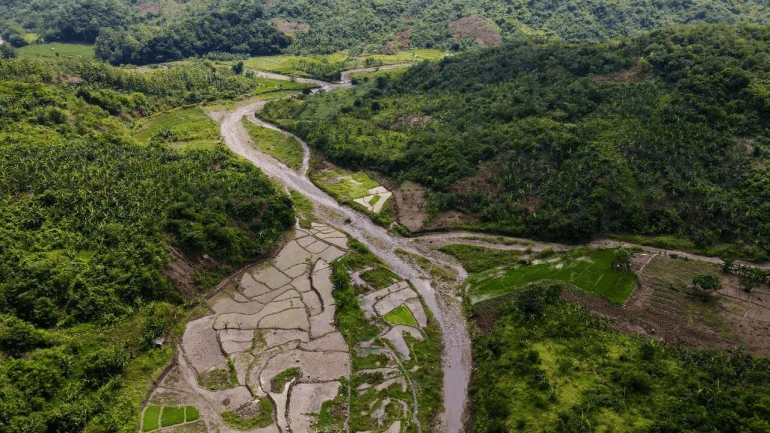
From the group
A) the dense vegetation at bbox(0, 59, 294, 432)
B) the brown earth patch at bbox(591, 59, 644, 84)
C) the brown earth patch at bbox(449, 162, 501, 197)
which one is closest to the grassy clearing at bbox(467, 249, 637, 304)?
the brown earth patch at bbox(449, 162, 501, 197)

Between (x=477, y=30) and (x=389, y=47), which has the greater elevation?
(x=477, y=30)

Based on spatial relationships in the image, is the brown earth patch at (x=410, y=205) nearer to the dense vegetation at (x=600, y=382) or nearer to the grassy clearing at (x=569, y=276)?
the grassy clearing at (x=569, y=276)

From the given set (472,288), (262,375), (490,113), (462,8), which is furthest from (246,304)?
(462,8)

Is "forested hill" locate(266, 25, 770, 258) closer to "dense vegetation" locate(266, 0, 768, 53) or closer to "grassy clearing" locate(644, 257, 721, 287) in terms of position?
"grassy clearing" locate(644, 257, 721, 287)

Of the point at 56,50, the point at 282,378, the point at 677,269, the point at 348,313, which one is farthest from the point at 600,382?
the point at 56,50

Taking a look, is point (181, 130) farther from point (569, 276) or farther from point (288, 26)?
point (288, 26)

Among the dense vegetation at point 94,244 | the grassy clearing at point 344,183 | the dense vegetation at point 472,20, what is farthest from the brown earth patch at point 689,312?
the dense vegetation at point 472,20
